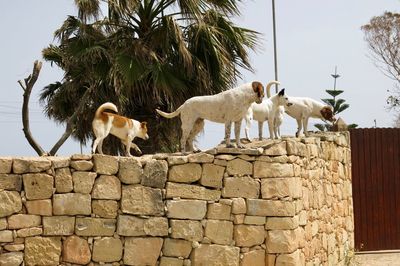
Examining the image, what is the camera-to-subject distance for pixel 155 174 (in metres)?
7.35

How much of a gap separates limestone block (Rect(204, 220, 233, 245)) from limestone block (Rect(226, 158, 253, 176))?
54 centimetres

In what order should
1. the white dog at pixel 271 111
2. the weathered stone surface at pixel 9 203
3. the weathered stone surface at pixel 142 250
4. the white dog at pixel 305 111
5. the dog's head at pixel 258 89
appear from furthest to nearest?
the white dog at pixel 305 111, the white dog at pixel 271 111, the dog's head at pixel 258 89, the weathered stone surface at pixel 142 250, the weathered stone surface at pixel 9 203

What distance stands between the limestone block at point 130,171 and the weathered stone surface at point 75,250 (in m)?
0.80

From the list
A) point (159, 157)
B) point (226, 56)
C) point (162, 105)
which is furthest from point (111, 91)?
point (159, 157)

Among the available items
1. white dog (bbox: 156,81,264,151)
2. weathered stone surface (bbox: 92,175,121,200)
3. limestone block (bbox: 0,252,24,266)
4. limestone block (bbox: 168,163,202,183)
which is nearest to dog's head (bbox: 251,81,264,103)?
white dog (bbox: 156,81,264,151)

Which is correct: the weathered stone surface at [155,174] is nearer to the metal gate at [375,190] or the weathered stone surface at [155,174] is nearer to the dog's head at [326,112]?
the dog's head at [326,112]

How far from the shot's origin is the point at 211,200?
736 centimetres

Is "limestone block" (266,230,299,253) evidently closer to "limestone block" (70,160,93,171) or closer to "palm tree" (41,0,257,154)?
"limestone block" (70,160,93,171)

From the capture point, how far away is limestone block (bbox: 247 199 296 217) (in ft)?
24.1

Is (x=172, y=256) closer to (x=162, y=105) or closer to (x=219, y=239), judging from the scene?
(x=219, y=239)

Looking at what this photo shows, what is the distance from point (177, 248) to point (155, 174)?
32.6 inches

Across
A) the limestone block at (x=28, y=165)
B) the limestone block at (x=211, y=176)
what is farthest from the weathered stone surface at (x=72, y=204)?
the limestone block at (x=211, y=176)

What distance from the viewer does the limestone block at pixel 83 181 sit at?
288 inches

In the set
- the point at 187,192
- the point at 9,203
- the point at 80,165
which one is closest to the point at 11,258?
the point at 9,203
